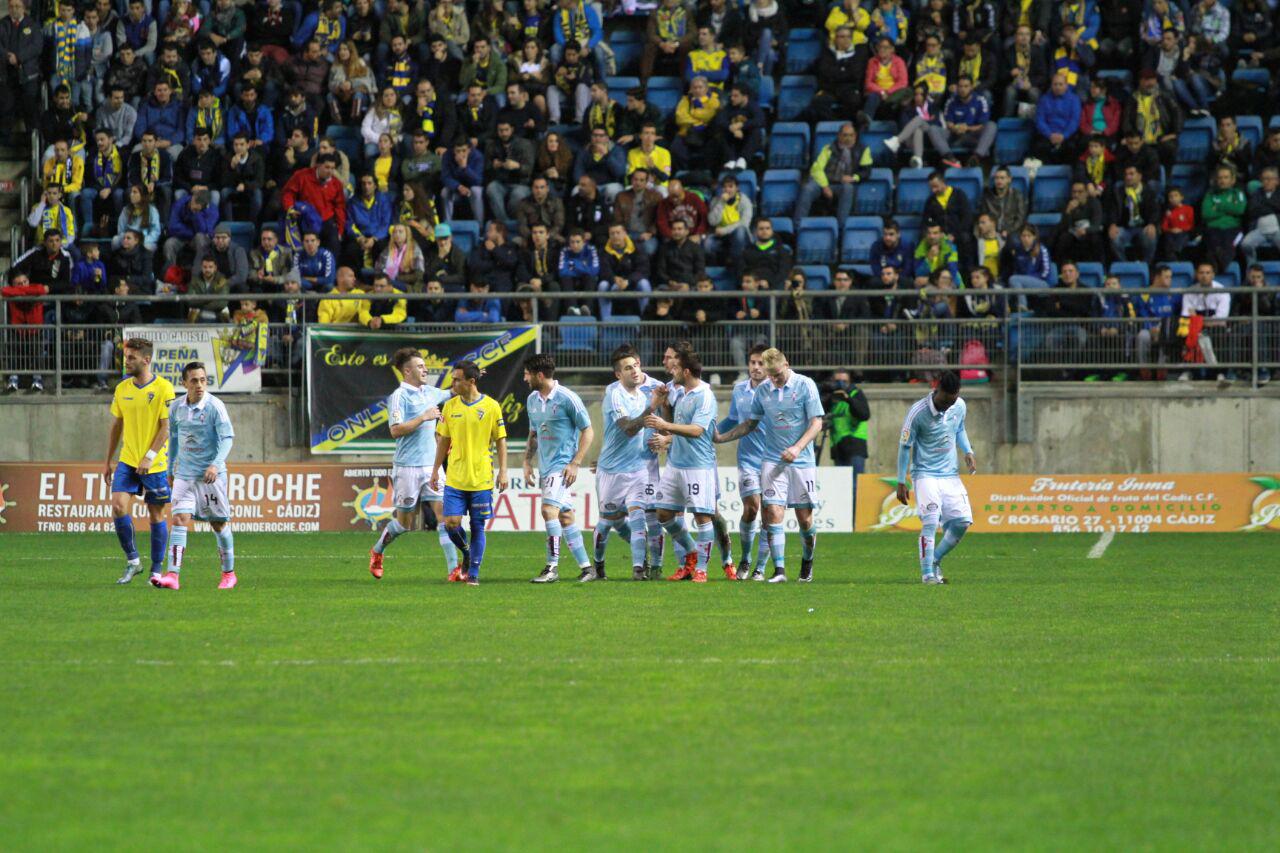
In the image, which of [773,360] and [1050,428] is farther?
[1050,428]

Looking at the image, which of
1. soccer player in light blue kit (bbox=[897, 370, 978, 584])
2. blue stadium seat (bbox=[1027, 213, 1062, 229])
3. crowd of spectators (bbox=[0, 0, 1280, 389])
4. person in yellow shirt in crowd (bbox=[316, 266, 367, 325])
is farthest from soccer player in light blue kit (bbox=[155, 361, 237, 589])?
blue stadium seat (bbox=[1027, 213, 1062, 229])

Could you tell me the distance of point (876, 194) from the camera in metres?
27.3

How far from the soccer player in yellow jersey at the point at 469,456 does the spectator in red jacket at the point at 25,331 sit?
453 inches

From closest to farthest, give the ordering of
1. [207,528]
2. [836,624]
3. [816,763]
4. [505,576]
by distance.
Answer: [816,763], [836,624], [505,576], [207,528]

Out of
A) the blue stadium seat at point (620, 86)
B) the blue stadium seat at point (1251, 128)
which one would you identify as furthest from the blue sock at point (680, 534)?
the blue stadium seat at point (1251, 128)

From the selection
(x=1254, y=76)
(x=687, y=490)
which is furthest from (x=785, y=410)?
(x=1254, y=76)

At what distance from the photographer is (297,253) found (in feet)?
87.0

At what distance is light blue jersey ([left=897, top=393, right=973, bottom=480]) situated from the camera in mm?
16172

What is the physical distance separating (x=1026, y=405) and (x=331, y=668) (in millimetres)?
17171

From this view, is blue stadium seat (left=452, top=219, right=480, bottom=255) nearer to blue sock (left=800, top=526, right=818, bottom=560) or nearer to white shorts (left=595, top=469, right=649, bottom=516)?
white shorts (left=595, top=469, right=649, bottom=516)

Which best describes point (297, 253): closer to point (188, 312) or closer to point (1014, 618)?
point (188, 312)

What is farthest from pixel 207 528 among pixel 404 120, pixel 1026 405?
pixel 1026 405

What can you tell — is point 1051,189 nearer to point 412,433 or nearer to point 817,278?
point 817,278

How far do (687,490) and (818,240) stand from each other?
1073cm
